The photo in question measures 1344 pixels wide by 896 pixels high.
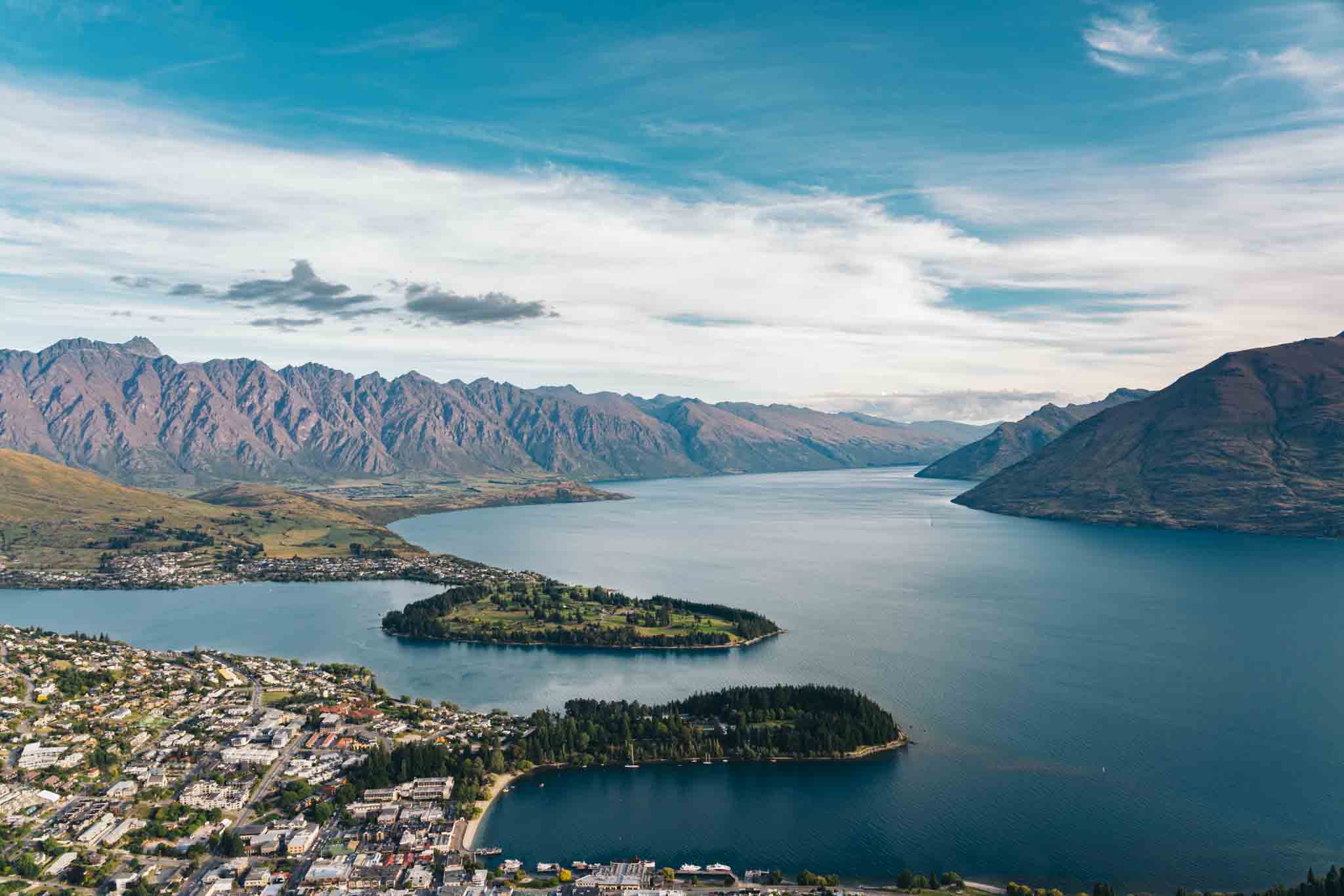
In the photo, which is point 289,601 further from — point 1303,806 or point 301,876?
point 1303,806

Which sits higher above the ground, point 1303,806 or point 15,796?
point 1303,806

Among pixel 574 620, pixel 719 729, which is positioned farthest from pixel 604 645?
pixel 719 729

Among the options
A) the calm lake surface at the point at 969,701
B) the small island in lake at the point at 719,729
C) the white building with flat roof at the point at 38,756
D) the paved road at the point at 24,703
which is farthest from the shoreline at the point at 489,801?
the paved road at the point at 24,703

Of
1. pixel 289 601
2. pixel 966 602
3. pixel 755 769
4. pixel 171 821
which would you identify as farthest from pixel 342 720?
pixel 966 602

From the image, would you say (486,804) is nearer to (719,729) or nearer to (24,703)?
(719,729)

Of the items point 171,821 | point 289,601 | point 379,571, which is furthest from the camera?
point 379,571

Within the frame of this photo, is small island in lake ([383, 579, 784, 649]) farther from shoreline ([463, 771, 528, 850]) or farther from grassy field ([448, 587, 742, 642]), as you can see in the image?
shoreline ([463, 771, 528, 850])

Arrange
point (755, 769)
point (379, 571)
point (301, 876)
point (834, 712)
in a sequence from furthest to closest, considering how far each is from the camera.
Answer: point (379, 571) < point (834, 712) < point (755, 769) < point (301, 876)
